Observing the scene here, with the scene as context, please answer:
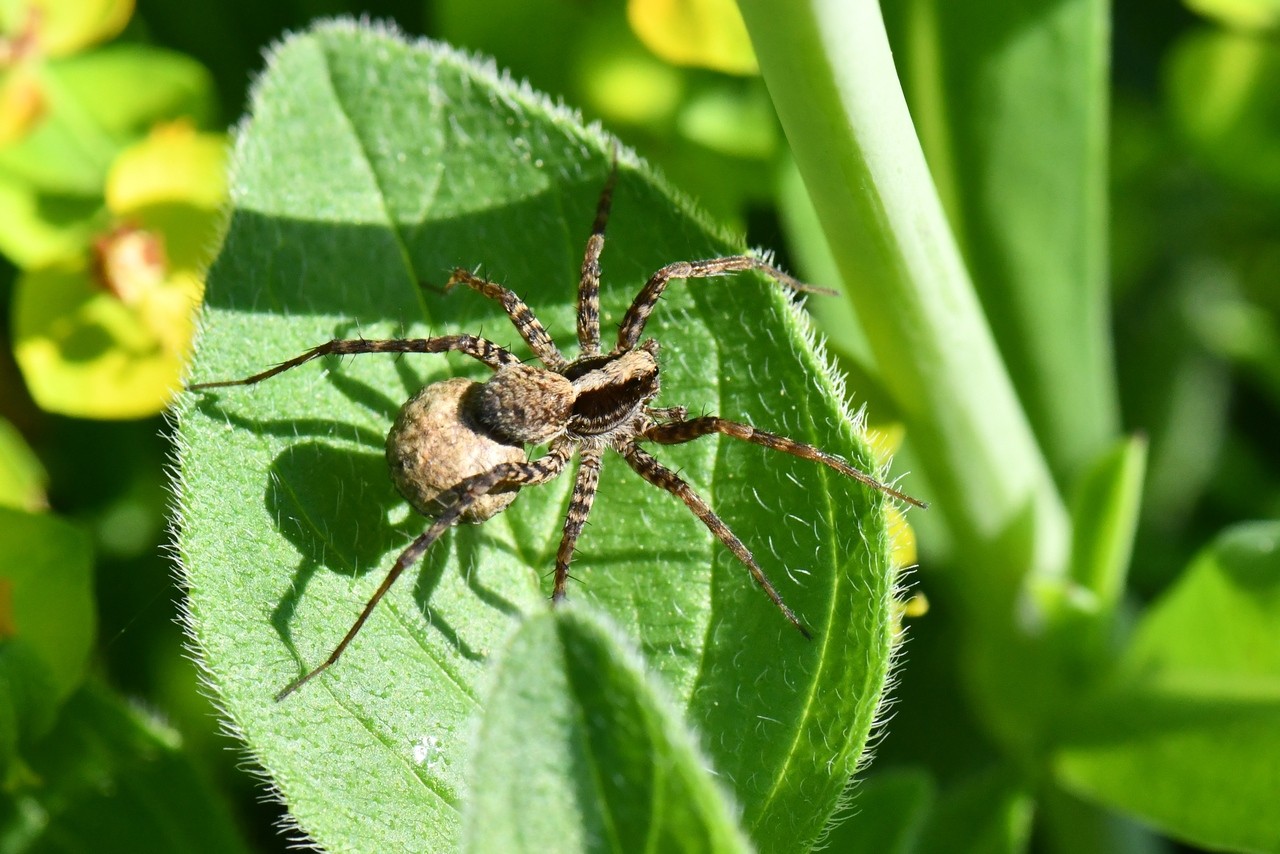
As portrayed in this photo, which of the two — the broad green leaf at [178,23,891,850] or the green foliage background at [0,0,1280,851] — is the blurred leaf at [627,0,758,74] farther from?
the broad green leaf at [178,23,891,850]

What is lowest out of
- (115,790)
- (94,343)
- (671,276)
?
(115,790)

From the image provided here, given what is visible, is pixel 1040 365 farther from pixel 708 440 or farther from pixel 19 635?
pixel 19 635

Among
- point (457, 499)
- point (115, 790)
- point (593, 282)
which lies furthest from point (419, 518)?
point (115, 790)

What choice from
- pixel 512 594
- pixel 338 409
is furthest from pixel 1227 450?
pixel 338 409

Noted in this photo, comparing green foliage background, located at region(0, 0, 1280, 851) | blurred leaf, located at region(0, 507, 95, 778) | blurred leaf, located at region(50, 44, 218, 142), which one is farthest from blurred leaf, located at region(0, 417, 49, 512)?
blurred leaf, located at region(50, 44, 218, 142)

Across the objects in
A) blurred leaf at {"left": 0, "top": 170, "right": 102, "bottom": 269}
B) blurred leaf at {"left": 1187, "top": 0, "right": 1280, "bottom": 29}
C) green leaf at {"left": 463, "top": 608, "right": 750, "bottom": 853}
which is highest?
blurred leaf at {"left": 1187, "top": 0, "right": 1280, "bottom": 29}

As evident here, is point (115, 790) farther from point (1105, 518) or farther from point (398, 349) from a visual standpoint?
point (1105, 518)

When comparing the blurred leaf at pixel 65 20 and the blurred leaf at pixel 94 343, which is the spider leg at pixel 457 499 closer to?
the blurred leaf at pixel 94 343
